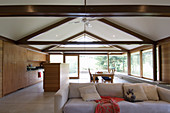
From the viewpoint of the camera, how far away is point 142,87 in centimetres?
293

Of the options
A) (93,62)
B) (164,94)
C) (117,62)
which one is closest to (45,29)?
(164,94)

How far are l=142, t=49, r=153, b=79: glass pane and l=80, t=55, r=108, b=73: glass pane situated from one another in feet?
12.0

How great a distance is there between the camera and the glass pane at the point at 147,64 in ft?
19.2

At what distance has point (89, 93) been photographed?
111 inches

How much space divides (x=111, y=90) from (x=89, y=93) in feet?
2.09

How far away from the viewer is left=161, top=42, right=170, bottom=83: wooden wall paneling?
469 centimetres

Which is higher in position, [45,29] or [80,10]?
[45,29]

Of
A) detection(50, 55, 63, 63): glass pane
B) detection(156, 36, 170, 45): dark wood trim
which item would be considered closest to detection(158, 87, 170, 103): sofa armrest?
detection(156, 36, 170, 45): dark wood trim

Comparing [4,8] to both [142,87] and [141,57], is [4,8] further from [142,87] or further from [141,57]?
[141,57]

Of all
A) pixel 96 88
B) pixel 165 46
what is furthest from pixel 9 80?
pixel 165 46

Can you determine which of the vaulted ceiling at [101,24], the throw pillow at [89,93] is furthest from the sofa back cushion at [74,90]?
the vaulted ceiling at [101,24]

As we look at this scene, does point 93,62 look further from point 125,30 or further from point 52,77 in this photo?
point 52,77

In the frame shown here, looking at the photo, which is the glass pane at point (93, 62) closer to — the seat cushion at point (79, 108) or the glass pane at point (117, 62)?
the glass pane at point (117, 62)

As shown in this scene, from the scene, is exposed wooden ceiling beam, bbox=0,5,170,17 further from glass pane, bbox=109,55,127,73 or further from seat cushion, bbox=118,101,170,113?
glass pane, bbox=109,55,127,73
